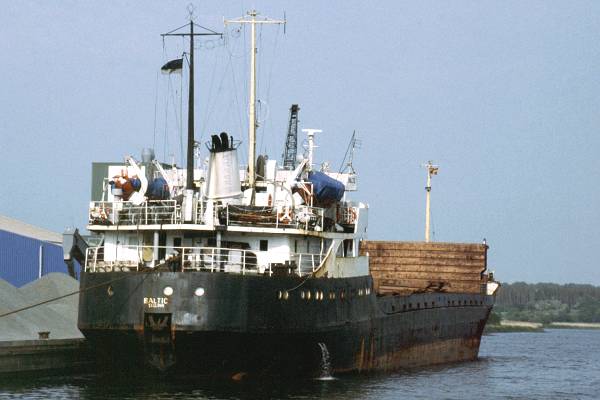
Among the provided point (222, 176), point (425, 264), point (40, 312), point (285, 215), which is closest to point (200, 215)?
point (222, 176)

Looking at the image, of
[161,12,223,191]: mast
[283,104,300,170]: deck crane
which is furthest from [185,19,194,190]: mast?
[283,104,300,170]: deck crane

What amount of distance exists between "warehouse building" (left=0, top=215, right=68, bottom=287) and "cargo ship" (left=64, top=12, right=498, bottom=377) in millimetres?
19374

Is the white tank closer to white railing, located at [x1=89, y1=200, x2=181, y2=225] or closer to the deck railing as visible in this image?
the deck railing

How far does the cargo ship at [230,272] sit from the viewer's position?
2917cm

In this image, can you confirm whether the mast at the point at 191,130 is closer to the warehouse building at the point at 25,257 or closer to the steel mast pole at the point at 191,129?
the steel mast pole at the point at 191,129

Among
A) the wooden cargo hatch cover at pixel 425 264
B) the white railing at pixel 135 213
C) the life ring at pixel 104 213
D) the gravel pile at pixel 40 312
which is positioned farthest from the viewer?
the wooden cargo hatch cover at pixel 425 264

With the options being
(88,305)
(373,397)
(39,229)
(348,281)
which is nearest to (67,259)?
(88,305)

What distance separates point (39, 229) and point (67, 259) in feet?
102

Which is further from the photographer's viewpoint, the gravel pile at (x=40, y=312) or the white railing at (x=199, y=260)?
the gravel pile at (x=40, y=312)

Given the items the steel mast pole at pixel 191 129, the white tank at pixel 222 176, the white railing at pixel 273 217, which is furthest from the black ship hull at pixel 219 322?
the steel mast pole at pixel 191 129

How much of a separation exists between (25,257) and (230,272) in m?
27.9

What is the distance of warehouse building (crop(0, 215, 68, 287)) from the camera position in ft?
175

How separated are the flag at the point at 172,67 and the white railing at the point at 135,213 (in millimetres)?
4176

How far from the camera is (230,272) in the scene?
2986cm
